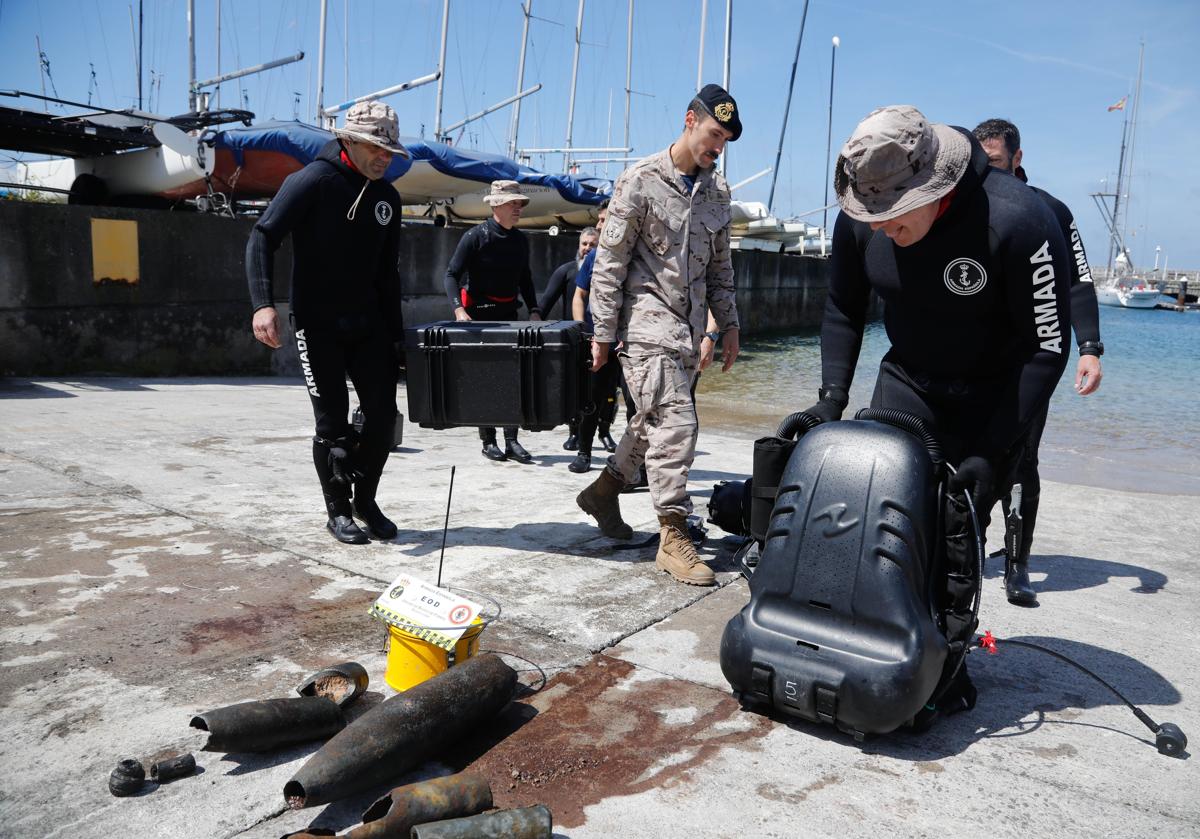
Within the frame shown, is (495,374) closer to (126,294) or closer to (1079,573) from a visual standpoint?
(1079,573)

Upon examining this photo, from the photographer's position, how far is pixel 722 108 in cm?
423

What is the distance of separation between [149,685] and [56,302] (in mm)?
8551

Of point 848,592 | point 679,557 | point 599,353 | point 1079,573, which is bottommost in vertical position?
point 1079,573

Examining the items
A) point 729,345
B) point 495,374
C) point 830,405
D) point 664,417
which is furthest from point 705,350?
point 830,405

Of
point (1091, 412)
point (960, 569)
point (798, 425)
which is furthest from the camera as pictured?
point (1091, 412)

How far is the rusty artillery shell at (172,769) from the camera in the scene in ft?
7.74

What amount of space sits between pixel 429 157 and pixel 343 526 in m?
15.9

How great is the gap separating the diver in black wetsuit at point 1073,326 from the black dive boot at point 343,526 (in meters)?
2.95

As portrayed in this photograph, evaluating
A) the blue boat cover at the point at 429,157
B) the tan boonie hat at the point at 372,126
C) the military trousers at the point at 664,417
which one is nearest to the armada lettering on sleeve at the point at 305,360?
the tan boonie hat at the point at 372,126

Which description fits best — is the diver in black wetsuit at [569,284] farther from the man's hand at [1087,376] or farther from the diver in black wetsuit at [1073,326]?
the man's hand at [1087,376]

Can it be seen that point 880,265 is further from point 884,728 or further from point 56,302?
point 56,302

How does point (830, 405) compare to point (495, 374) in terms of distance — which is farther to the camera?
point (495, 374)

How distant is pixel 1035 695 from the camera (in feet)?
10.4

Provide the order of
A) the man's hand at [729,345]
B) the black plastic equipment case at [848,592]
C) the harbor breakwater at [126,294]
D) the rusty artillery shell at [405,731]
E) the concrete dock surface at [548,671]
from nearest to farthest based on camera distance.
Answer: the rusty artillery shell at [405,731] < the concrete dock surface at [548,671] < the black plastic equipment case at [848,592] < the man's hand at [729,345] < the harbor breakwater at [126,294]
